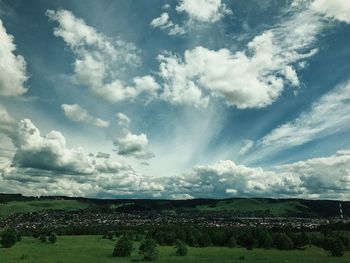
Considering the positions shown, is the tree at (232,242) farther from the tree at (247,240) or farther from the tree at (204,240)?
the tree at (204,240)

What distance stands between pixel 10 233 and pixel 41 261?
174 ft

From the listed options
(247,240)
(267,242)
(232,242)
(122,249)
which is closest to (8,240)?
(122,249)

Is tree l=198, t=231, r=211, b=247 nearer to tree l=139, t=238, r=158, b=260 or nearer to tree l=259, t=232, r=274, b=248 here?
tree l=259, t=232, r=274, b=248

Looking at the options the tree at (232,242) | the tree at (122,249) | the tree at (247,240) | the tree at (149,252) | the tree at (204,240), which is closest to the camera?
the tree at (149,252)

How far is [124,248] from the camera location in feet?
335

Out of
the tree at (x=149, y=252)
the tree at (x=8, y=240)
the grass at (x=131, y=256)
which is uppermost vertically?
the tree at (x=8, y=240)

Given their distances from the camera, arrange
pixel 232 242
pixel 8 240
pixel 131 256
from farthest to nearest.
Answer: pixel 232 242, pixel 8 240, pixel 131 256

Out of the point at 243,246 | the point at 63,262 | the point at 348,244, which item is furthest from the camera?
the point at 243,246

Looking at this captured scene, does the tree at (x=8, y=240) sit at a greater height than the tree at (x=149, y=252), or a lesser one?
greater

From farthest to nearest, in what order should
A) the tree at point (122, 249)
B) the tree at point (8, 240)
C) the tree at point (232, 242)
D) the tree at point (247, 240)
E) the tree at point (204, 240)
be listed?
the tree at point (204, 240) → the tree at point (232, 242) → the tree at point (247, 240) → the tree at point (8, 240) → the tree at point (122, 249)

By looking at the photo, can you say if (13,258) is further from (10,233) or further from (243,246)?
(243,246)

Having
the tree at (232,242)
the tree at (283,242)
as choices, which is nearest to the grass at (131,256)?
the tree at (283,242)

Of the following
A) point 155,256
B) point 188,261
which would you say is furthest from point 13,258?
point 188,261

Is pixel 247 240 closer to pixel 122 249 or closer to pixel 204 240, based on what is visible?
pixel 204 240
